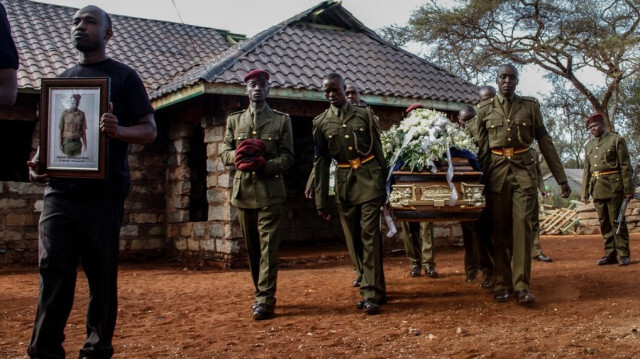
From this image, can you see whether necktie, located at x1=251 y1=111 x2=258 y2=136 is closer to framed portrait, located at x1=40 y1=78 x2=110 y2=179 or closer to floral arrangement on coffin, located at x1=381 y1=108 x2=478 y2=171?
floral arrangement on coffin, located at x1=381 y1=108 x2=478 y2=171

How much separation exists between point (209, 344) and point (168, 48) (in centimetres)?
1052

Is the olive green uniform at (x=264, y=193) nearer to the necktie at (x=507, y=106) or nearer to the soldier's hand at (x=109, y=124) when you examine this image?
the necktie at (x=507, y=106)

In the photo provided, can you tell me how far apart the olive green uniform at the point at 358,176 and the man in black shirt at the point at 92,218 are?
8.66 feet

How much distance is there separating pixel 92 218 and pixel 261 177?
257cm

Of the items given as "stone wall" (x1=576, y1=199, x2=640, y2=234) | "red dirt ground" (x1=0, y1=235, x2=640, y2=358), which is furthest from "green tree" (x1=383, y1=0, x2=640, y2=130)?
"red dirt ground" (x1=0, y1=235, x2=640, y2=358)

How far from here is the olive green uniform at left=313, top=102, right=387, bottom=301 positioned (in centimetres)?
583

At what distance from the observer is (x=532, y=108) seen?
611 cm

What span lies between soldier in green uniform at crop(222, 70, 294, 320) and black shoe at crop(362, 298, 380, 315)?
835 millimetres

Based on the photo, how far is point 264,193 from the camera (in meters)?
5.82

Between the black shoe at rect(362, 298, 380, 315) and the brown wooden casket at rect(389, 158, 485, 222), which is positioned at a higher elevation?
the brown wooden casket at rect(389, 158, 485, 222)

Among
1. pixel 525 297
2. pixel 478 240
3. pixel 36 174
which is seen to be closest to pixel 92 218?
pixel 36 174

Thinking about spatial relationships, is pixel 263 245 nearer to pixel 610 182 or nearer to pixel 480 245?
pixel 480 245

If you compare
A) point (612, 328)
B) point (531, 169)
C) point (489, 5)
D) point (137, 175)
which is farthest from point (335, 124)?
point (489, 5)

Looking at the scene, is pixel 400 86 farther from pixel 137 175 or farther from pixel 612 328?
pixel 612 328
